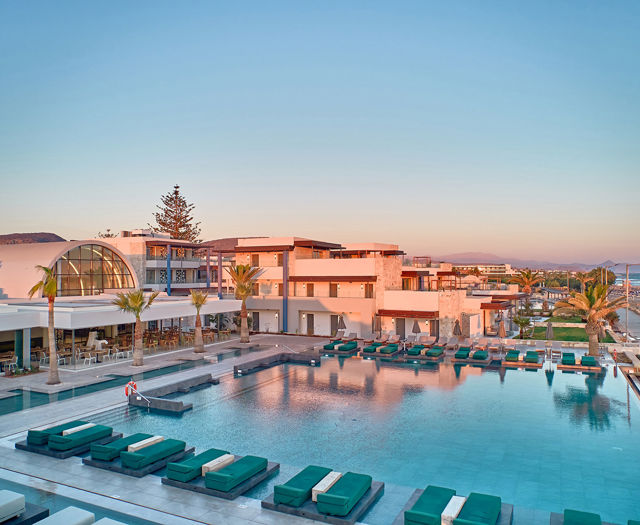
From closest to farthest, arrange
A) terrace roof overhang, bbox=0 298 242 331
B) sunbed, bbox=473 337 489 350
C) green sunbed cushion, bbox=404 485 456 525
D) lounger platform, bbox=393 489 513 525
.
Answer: green sunbed cushion, bbox=404 485 456 525
lounger platform, bbox=393 489 513 525
terrace roof overhang, bbox=0 298 242 331
sunbed, bbox=473 337 489 350

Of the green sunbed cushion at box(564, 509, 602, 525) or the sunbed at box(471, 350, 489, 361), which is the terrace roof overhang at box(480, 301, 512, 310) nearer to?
the sunbed at box(471, 350, 489, 361)

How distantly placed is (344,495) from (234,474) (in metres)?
2.74

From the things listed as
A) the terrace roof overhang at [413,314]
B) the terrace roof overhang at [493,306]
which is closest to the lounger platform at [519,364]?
the terrace roof overhang at [413,314]

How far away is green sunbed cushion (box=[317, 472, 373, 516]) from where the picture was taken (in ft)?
34.3

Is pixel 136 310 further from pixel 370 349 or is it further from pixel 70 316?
pixel 370 349

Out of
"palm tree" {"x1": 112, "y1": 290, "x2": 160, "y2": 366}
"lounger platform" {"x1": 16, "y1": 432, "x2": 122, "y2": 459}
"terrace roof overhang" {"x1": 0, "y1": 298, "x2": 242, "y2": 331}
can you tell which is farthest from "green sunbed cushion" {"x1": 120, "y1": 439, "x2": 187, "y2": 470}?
"terrace roof overhang" {"x1": 0, "y1": 298, "x2": 242, "y2": 331}

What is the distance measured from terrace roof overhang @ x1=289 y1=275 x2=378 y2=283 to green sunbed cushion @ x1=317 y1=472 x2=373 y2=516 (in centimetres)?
2681

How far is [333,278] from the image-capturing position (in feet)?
128

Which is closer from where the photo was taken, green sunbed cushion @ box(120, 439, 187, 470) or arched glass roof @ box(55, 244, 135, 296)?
green sunbed cushion @ box(120, 439, 187, 470)

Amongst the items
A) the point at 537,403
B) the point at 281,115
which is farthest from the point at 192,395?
the point at 281,115

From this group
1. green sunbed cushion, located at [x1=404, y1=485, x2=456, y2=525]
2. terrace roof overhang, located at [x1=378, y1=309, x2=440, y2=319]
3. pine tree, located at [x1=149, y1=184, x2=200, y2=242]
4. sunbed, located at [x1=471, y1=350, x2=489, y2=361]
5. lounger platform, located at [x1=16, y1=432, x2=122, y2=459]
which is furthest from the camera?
pine tree, located at [x1=149, y1=184, x2=200, y2=242]

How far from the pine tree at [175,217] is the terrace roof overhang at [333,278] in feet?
182

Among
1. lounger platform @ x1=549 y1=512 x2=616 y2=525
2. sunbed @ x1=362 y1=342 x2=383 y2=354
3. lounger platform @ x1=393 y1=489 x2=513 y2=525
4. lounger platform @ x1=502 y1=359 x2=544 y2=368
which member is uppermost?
lounger platform @ x1=549 y1=512 x2=616 y2=525

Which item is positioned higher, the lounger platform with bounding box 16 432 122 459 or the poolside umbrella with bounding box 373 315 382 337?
the poolside umbrella with bounding box 373 315 382 337
